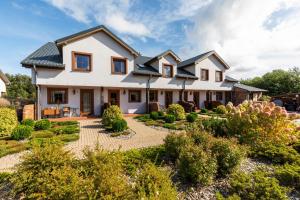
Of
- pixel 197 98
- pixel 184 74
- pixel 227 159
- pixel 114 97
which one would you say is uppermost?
pixel 184 74

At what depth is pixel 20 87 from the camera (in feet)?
141

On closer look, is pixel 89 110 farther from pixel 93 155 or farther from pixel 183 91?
pixel 93 155

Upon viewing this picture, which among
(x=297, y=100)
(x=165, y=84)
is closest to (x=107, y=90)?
(x=165, y=84)

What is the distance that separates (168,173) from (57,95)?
14.7m

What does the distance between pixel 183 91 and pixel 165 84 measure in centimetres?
353

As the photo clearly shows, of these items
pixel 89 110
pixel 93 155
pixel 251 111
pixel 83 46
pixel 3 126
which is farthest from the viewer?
pixel 89 110

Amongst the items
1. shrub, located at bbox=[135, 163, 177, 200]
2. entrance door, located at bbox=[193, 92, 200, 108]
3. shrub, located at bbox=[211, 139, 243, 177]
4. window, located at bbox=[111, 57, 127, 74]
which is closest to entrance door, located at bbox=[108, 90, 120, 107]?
window, located at bbox=[111, 57, 127, 74]

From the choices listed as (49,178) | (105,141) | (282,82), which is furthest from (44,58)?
(282,82)

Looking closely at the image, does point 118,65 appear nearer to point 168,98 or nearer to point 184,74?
point 168,98

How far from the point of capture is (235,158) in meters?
5.16

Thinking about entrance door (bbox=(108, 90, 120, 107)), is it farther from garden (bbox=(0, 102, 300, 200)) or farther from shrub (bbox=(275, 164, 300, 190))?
shrub (bbox=(275, 164, 300, 190))

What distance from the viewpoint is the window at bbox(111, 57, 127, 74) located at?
1697 centimetres

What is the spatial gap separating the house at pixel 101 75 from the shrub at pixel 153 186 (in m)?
13.2

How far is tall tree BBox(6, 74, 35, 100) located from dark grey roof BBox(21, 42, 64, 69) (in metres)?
26.9
